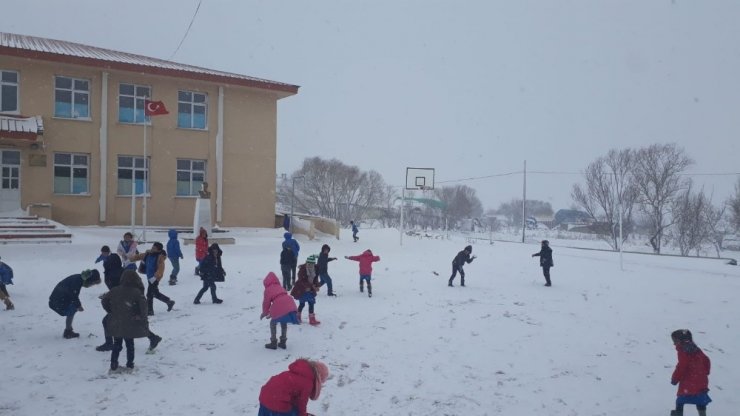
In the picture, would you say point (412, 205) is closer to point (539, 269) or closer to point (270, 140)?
point (270, 140)

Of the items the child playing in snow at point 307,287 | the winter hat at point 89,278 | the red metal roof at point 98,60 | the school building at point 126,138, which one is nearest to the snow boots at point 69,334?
the winter hat at point 89,278

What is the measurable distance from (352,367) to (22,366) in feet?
16.5

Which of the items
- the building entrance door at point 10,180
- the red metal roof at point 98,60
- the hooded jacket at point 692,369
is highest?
the red metal roof at point 98,60

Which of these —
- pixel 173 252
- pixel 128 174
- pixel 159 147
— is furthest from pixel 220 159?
pixel 173 252

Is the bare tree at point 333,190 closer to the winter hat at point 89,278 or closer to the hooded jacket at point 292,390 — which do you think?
the winter hat at point 89,278

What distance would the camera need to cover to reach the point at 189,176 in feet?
93.8

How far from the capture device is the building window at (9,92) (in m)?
24.2

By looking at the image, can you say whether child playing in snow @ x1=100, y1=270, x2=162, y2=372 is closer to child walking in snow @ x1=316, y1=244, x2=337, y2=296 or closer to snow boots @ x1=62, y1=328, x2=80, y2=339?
snow boots @ x1=62, y1=328, x2=80, y2=339

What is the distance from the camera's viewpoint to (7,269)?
1059 centimetres

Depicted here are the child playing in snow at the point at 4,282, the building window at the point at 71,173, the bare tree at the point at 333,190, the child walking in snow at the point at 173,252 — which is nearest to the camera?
the child playing in snow at the point at 4,282

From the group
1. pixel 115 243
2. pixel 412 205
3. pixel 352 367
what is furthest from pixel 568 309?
pixel 412 205

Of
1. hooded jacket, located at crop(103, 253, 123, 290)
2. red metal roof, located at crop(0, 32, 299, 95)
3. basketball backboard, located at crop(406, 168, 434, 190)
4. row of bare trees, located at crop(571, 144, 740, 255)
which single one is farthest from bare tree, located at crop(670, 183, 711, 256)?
hooded jacket, located at crop(103, 253, 123, 290)

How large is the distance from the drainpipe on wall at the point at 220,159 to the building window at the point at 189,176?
0.83m

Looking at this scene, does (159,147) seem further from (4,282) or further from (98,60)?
(4,282)
